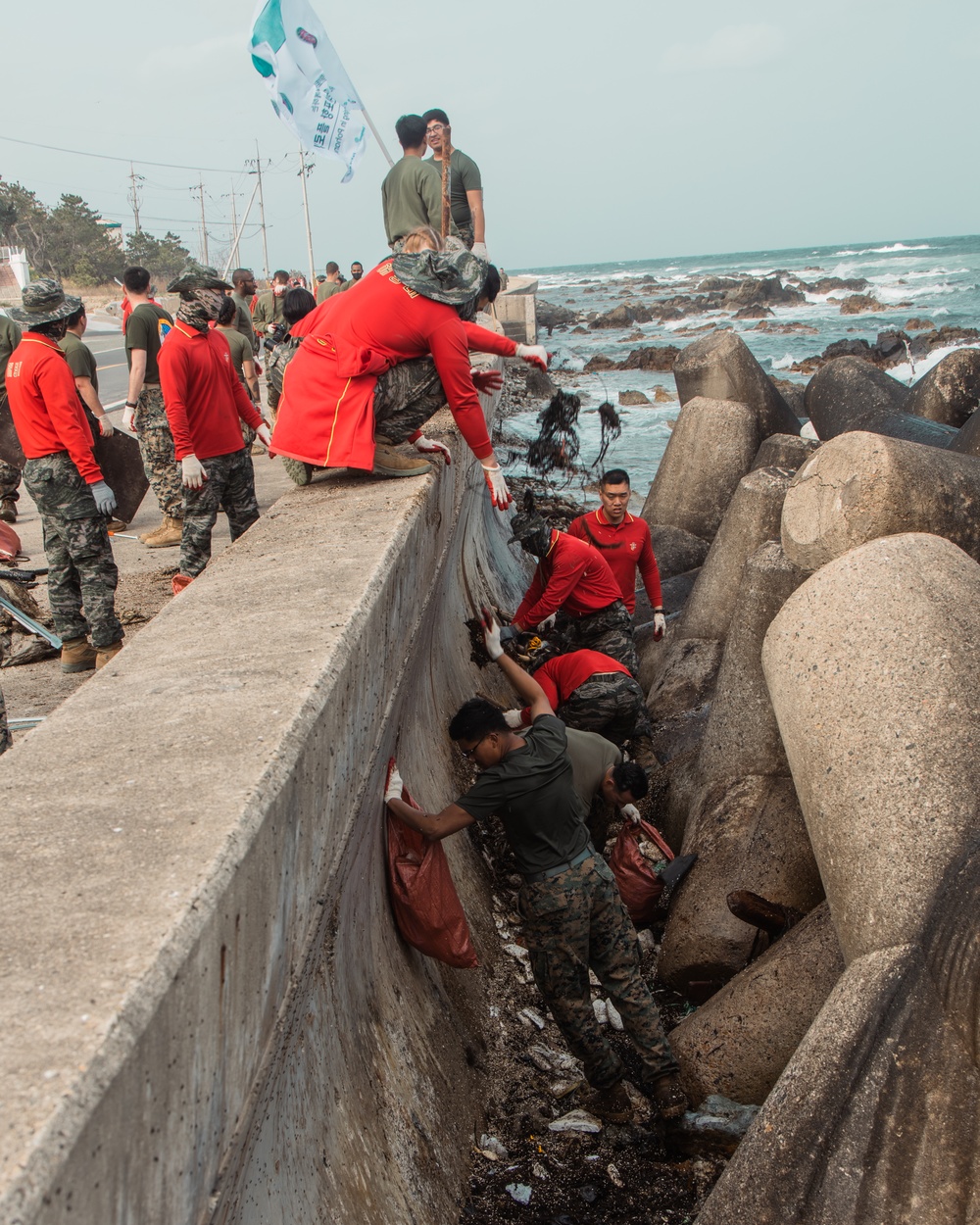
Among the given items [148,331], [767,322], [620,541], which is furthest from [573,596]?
[767,322]

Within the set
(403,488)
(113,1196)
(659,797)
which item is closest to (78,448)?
(403,488)

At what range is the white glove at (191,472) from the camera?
211 inches

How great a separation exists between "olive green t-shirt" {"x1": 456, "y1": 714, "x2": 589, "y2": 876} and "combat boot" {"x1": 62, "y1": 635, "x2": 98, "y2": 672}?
114 inches

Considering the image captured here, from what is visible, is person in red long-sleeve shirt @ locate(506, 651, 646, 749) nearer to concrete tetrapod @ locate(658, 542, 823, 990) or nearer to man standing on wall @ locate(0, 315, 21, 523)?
concrete tetrapod @ locate(658, 542, 823, 990)

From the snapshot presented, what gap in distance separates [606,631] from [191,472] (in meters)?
2.54

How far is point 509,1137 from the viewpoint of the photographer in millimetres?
3402

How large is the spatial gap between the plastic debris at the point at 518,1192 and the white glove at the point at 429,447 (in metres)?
2.87

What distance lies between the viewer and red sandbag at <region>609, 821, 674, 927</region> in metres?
4.85

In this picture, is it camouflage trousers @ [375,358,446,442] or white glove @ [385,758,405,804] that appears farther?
camouflage trousers @ [375,358,446,442]

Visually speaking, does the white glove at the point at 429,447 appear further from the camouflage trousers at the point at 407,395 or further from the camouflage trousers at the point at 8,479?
the camouflage trousers at the point at 8,479

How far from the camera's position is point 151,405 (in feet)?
24.9

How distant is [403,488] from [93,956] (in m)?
2.92

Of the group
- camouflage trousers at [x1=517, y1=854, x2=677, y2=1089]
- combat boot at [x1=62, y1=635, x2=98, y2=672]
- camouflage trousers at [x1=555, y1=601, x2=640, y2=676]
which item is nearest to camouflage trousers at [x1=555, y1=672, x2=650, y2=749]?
camouflage trousers at [x1=555, y1=601, x2=640, y2=676]

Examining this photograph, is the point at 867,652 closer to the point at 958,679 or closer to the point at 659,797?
the point at 958,679
